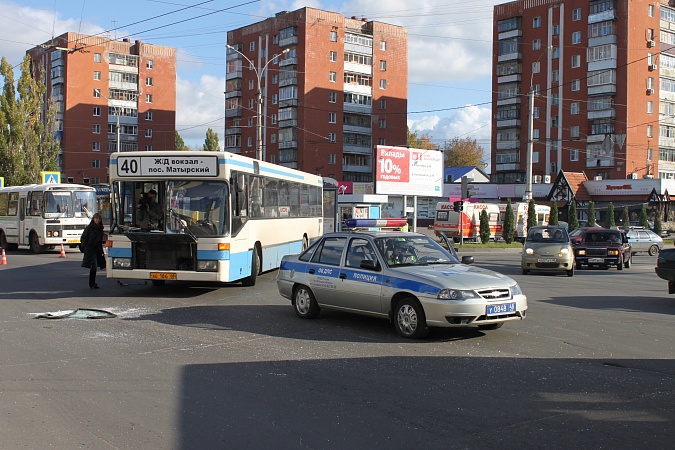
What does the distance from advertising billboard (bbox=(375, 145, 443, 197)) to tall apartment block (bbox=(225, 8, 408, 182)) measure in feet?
116

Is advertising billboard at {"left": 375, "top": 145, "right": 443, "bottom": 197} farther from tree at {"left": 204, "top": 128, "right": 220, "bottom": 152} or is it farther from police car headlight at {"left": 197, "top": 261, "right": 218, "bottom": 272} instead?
tree at {"left": 204, "top": 128, "right": 220, "bottom": 152}

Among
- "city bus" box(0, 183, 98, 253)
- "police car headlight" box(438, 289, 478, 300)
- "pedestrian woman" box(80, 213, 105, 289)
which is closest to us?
"police car headlight" box(438, 289, 478, 300)

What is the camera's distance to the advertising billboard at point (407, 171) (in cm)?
4409

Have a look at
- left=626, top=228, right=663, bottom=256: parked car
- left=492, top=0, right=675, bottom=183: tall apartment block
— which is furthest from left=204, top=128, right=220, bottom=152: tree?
left=626, top=228, right=663, bottom=256: parked car

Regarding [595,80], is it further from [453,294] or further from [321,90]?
[453,294]

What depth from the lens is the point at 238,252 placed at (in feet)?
49.3

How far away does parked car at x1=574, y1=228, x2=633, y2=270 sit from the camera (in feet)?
86.8

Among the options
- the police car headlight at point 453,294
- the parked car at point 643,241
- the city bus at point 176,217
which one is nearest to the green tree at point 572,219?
the parked car at point 643,241

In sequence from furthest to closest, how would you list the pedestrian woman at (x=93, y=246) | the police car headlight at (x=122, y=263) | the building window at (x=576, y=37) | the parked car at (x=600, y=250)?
the building window at (x=576, y=37) → the parked car at (x=600, y=250) → the pedestrian woman at (x=93, y=246) → the police car headlight at (x=122, y=263)

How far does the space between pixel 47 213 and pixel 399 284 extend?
930 inches

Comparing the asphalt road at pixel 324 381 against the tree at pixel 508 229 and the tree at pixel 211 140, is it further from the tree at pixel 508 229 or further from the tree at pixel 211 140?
the tree at pixel 211 140

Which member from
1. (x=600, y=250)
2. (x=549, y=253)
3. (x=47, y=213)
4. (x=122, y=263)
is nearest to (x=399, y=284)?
(x=122, y=263)

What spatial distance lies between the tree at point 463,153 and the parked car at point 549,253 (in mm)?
94619

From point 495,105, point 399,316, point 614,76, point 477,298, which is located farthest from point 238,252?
point 495,105
